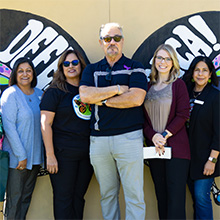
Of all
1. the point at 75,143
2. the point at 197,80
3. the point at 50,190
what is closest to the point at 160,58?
the point at 197,80

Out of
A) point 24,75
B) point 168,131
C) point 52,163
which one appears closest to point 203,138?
point 168,131

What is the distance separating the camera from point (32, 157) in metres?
3.17

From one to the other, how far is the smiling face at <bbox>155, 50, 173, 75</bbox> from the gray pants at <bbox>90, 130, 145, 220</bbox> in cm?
70

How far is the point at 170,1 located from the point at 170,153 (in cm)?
206

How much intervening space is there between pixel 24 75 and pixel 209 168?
2257mm

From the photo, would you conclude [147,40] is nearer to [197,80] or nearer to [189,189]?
[197,80]

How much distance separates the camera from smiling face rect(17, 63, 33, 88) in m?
3.29

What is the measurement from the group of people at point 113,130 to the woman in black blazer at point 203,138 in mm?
10

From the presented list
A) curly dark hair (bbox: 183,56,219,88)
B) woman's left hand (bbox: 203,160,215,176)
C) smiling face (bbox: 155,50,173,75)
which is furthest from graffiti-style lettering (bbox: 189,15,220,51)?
woman's left hand (bbox: 203,160,215,176)

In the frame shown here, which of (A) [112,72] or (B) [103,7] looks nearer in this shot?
(A) [112,72]

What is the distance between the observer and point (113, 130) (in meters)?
2.77

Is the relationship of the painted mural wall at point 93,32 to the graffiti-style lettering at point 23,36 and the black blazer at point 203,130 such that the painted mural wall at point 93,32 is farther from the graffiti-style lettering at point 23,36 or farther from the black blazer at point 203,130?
the black blazer at point 203,130

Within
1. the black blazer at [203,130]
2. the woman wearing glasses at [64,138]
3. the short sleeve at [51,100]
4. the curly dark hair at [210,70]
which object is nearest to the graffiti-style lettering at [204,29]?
the curly dark hair at [210,70]

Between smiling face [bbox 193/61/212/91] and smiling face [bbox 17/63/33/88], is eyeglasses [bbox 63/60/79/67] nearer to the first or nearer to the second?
smiling face [bbox 17/63/33/88]
